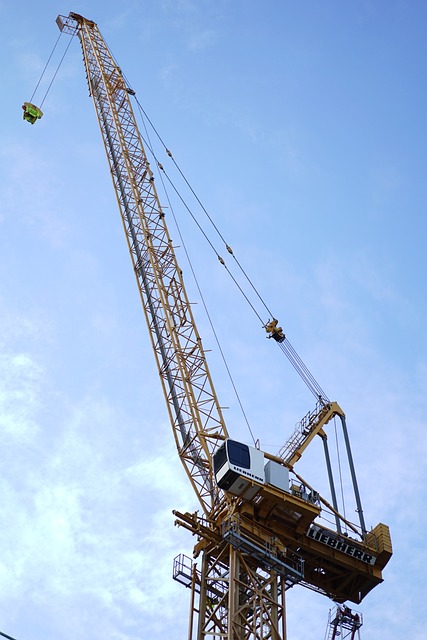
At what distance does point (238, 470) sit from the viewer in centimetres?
5541

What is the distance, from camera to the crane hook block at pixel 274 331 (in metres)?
69.6

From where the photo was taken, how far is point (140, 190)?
73.9 meters

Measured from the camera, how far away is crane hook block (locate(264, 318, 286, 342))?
2741 inches

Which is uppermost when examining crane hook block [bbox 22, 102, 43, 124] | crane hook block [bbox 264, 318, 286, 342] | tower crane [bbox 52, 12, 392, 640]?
crane hook block [bbox 22, 102, 43, 124]

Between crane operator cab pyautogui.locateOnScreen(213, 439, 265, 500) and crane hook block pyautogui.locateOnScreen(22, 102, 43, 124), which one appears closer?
crane operator cab pyautogui.locateOnScreen(213, 439, 265, 500)

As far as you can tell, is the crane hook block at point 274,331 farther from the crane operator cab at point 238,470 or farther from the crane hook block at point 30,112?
the crane hook block at point 30,112

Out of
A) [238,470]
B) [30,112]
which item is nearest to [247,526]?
[238,470]

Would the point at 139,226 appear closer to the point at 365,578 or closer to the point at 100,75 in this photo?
the point at 100,75

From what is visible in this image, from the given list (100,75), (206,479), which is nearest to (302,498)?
(206,479)

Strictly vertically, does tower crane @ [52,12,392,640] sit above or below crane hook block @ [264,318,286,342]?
below

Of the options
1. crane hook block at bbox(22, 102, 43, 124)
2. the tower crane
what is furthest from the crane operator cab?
crane hook block at bbox(22, 102, 43, 124)

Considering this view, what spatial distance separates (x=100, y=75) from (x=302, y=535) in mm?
47546

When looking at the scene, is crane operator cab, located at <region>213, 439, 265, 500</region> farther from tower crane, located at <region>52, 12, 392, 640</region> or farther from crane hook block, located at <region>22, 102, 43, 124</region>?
crane hook block, located at <region>22, 102, 43, 124</region>

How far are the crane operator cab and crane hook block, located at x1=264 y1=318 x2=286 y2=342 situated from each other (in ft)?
47.7
